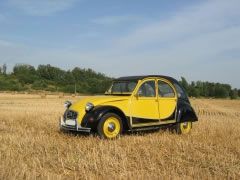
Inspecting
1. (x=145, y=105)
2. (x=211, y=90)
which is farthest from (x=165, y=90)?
(x=211, y=90)

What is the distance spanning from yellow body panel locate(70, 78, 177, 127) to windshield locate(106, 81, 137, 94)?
0.22 metres

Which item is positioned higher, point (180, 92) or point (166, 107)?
point (180, 92)

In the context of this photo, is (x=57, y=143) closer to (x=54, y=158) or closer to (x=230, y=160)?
(x=54, y=158)

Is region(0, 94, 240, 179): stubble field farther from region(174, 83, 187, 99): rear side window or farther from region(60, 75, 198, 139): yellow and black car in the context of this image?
region(174, 83, 187, 99): rear side window

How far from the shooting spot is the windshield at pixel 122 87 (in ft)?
40.2

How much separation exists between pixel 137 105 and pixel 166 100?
1198 mm

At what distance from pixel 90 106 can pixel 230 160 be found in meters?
4.33

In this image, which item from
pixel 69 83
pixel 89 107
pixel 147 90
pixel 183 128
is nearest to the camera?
pixel 89 107

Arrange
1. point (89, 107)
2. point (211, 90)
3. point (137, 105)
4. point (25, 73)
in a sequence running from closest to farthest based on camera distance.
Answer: point (89, 107)
point (137, 105)
point (211, 90)
point (25, 73)

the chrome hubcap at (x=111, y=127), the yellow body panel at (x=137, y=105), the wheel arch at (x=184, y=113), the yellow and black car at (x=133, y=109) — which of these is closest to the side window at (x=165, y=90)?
the yellow and black car at (x=133, y=109)

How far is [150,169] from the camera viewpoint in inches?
288

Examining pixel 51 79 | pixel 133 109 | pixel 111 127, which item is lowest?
pixel 111 127

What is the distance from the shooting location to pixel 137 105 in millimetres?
11883

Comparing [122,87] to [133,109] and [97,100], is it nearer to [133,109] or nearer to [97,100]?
[133,109]
